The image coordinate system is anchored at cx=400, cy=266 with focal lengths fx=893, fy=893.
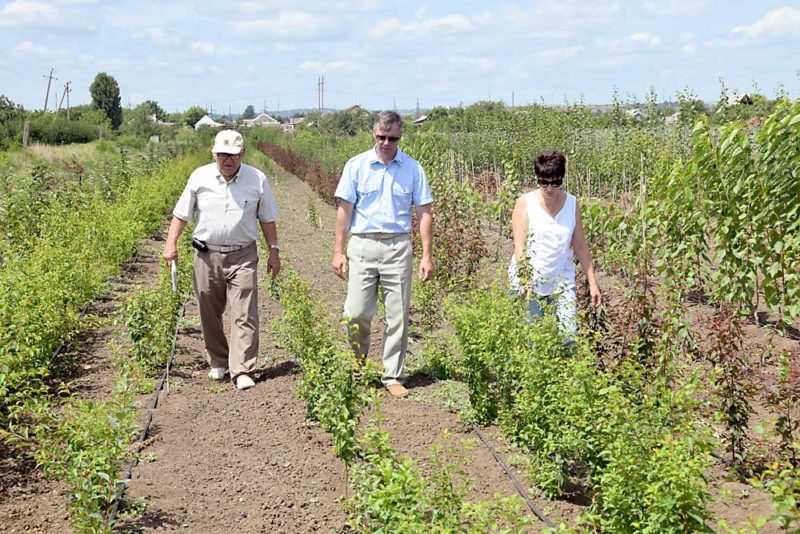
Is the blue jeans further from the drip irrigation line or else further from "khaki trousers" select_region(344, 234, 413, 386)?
"khaki trousers" select_region(344, 234, 413, 386)

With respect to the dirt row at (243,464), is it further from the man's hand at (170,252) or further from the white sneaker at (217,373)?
the man's hand at (170,252)

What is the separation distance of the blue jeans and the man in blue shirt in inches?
36.5

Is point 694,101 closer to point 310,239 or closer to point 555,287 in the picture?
point 310,239

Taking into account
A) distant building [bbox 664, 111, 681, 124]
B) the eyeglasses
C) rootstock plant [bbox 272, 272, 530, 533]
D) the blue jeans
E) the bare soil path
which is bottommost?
the bare soil path

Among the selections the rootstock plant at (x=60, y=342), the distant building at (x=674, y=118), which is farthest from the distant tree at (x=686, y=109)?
the rootstock plant at (x=60, y=342)

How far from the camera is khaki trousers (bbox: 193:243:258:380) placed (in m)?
6.45

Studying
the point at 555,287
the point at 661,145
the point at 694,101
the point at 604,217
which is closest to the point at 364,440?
the point at 555,287

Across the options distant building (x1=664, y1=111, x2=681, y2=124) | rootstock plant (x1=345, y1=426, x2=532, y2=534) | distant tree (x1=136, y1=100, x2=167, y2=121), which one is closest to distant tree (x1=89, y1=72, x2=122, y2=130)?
distant tree (x1=136, y1=100, x2=167, y2=121)

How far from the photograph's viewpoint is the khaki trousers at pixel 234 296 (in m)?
6.45

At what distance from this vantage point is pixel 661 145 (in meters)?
13.3

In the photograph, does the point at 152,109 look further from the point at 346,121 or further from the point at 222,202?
the point at 222,202

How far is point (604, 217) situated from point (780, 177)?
2746mm

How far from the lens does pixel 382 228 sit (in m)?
6.08

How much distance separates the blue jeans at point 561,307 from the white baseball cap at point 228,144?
2.31 m
